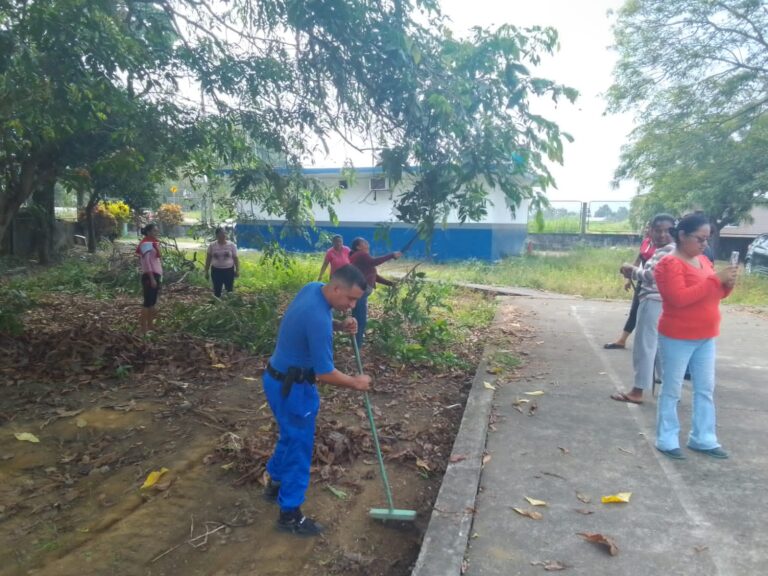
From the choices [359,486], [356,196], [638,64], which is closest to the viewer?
[359,486]

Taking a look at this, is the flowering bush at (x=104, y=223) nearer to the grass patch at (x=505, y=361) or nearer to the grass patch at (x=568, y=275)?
the grass patch at (x=568, y=275)

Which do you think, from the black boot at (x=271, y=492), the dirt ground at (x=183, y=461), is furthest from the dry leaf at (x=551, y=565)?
the black boot at (x=271, y=492)

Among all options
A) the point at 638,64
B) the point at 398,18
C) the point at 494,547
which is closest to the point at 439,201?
the point at 398,18

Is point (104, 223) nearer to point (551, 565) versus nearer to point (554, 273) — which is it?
point (554, 273)

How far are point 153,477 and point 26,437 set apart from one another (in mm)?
1427

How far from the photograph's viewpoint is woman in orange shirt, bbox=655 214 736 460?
3979mm

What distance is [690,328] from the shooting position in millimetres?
4012

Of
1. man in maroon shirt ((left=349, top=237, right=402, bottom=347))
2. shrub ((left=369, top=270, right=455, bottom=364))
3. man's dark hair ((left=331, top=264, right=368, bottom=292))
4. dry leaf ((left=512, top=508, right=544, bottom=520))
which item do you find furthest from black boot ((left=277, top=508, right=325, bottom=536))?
man in maroon shirt ((left=349, top=237, right=402, bottom=347))

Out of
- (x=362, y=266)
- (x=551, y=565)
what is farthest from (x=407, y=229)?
(x=551, y=565)

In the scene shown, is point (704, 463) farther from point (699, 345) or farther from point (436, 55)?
point (436, 55)

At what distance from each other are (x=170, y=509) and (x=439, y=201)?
165 inches

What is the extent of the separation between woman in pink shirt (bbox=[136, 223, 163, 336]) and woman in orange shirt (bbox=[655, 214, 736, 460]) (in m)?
6.00

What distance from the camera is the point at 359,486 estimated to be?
3891 millimetres

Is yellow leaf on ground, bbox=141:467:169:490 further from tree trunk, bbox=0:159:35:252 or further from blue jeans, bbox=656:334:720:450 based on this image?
tree trunk, bbox=0:159:35:252
